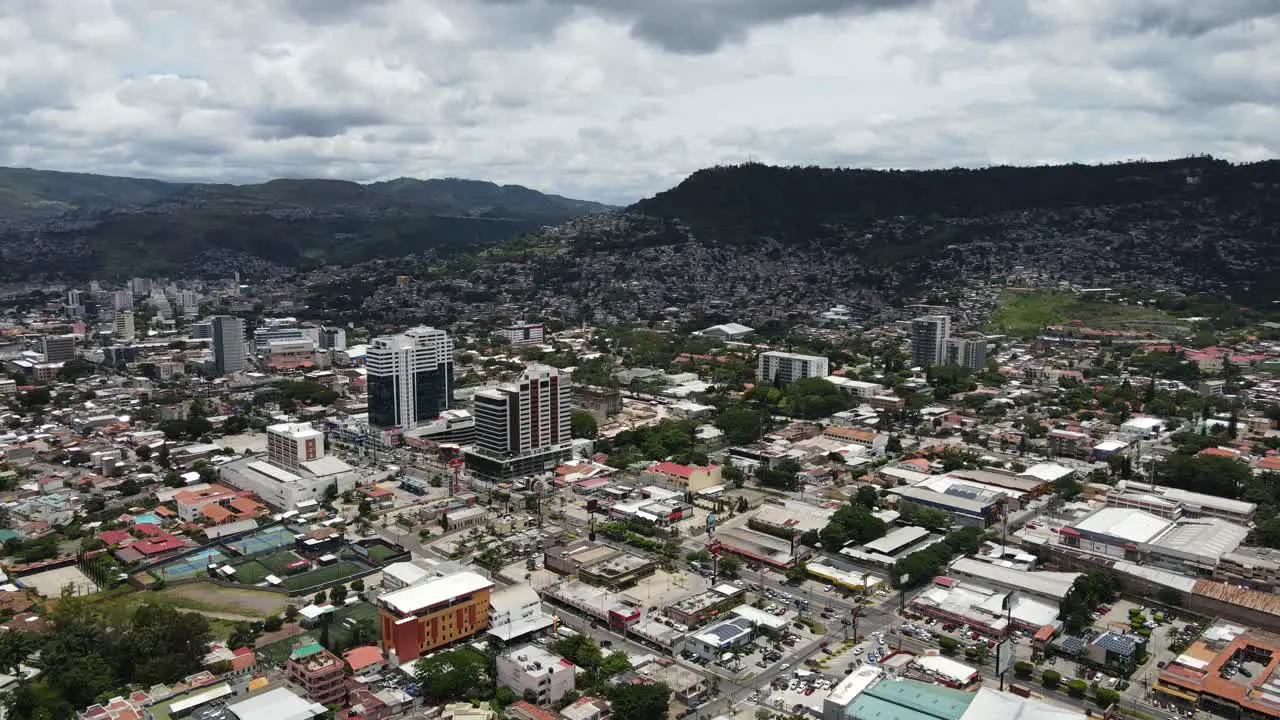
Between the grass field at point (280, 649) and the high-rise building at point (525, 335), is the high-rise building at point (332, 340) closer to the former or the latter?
the high-rise building at point (525, 335)

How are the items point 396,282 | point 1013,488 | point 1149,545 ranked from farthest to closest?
1. point 396,282
2. point 1013,488
3. point 1149,545

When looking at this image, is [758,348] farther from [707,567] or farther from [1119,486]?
[707,567]

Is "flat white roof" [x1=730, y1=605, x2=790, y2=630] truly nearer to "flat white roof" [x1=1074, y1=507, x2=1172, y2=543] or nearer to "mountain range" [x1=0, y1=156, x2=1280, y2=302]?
"flat white roof" [x1=1074, y1=507, x2=1172, y2=543]

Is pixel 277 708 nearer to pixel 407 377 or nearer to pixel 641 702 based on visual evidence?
pixel 641 702

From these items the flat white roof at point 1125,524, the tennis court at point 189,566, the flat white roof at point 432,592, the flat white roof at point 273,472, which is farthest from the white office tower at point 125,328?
the flat white roof at point 1125,524

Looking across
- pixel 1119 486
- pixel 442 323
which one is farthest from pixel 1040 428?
pixel 442 323
